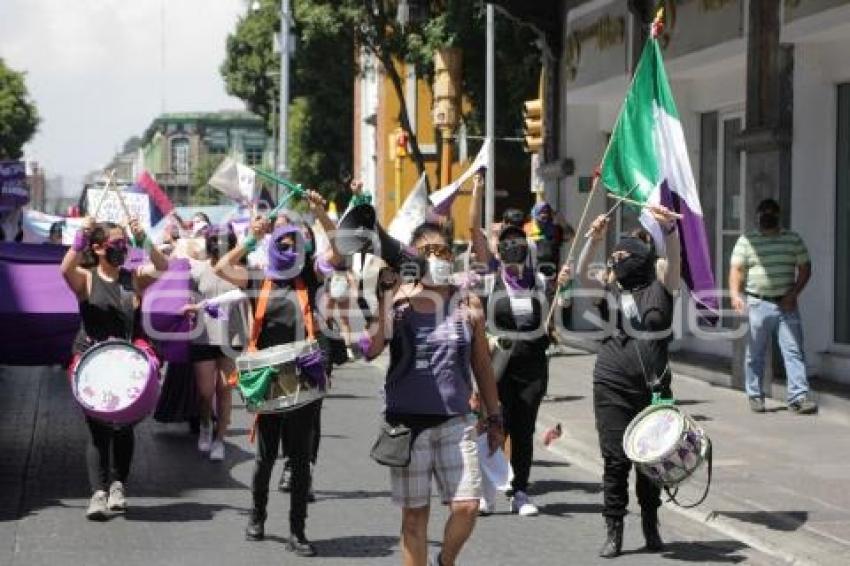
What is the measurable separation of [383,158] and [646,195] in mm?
37415

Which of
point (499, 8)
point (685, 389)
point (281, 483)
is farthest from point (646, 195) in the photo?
point (499, 8)

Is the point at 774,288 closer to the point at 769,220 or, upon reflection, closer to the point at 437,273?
the point at 769,220

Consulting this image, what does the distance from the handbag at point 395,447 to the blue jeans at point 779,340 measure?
727 cm

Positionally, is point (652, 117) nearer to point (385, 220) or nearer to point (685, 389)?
point (685, 389)

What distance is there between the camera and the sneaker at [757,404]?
44.4ft

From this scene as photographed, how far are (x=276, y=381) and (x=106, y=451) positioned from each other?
1525mm

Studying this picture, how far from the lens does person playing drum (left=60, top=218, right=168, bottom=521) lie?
8.96 m

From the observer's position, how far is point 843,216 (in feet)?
47.4

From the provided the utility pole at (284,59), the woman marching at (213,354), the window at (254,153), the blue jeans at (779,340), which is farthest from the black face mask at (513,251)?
the window at (254,153)

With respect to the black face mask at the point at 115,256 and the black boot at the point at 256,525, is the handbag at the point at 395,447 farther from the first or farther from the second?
the black face mask at the point at 115,256

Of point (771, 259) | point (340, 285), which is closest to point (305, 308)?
point (771, 259)

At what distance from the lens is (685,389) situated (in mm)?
15609

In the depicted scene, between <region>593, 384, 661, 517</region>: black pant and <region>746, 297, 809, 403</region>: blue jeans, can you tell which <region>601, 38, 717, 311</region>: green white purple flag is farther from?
<region>746, 297, 809, 403</region>: blue jeans

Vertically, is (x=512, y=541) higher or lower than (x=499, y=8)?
lower
